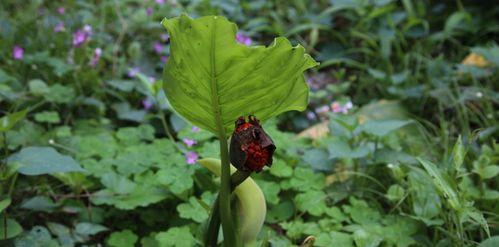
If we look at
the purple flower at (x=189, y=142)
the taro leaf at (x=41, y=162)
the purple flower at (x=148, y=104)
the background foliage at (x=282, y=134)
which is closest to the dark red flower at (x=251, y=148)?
the background foliage at (x=282, y=134)

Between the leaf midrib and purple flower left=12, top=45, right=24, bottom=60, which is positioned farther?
purple flower left=12, top=45, right=24, bottom=60

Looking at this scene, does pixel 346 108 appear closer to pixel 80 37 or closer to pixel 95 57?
pixel 95 57

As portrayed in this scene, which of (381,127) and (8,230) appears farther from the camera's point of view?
(381,127)

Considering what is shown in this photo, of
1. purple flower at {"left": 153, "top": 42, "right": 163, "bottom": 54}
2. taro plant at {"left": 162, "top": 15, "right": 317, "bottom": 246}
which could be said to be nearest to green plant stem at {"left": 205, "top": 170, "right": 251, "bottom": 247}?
taro plant at {"left": 162, "top": 15, "right": 317, "bottom": 246}

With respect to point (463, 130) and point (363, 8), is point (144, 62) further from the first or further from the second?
point (463, 130)

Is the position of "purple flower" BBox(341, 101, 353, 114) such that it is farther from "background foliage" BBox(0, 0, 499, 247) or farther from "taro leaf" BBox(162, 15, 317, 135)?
"taro leaf" BBox(162, 15, 317, 135)

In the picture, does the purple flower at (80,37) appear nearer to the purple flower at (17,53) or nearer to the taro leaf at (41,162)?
the purple flower at (17,53)

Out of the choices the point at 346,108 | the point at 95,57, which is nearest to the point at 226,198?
the point at 346,108

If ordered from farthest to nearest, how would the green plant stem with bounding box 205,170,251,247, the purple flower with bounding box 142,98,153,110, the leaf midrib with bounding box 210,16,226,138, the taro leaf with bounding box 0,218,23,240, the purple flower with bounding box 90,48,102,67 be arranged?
the purple flower with bounding box 90,48,102,67 < the purple flower with bounding box 142,98,153,110 < the taro leaf with bounding box 0,218,23,240 < the green plant stem with bounding box 205,170,251,247 < the leaf midrib with bounding box 210,16,226,138
